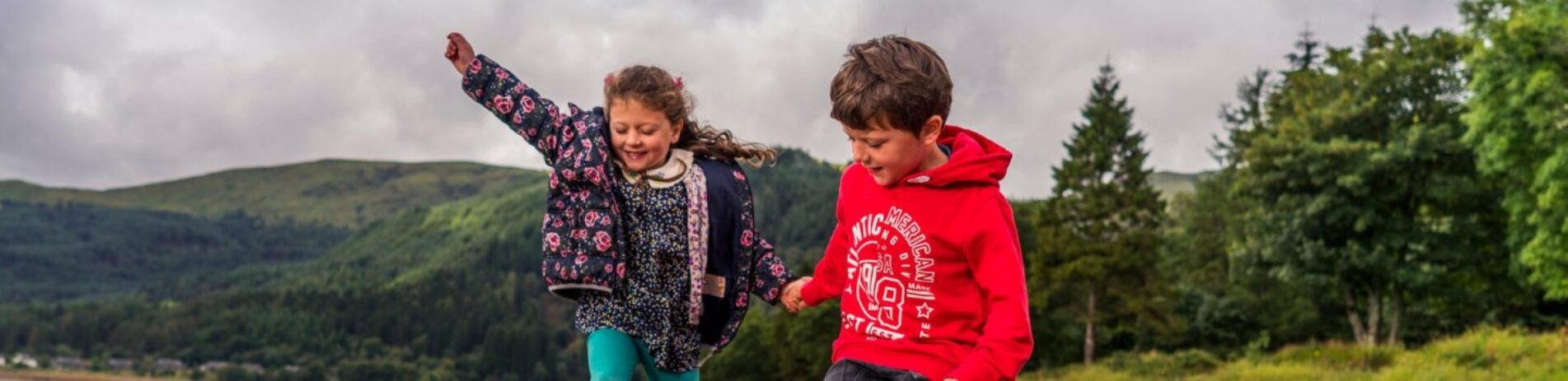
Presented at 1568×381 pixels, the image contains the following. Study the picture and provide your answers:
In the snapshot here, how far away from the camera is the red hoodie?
389 cm

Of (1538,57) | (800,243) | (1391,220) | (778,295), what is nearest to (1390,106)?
(1391,220)

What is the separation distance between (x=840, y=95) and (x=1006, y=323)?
92cm

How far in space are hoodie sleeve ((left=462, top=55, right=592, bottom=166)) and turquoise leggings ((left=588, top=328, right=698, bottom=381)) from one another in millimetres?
817

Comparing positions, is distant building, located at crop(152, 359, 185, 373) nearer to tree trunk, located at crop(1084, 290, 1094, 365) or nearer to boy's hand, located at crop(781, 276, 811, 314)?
tree trunk, located at crop(1084, 290, 1094, 365)

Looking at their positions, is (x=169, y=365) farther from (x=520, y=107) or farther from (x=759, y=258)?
(x=759, y=258)

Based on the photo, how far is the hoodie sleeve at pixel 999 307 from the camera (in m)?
3.78

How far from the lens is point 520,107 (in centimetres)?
556

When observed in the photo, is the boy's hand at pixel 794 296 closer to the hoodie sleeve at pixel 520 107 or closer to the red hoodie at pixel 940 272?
the red hoodie at pixel 940 272

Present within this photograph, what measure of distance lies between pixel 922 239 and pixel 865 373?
1.64 feet

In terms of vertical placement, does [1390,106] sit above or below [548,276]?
above

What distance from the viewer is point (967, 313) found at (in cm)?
413

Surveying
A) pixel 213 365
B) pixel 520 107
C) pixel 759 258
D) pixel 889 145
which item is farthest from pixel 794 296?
pixel 213 365

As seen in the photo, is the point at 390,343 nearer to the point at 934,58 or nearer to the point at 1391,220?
the point at 1391,220

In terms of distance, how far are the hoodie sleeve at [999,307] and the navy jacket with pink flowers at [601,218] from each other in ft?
5.49
